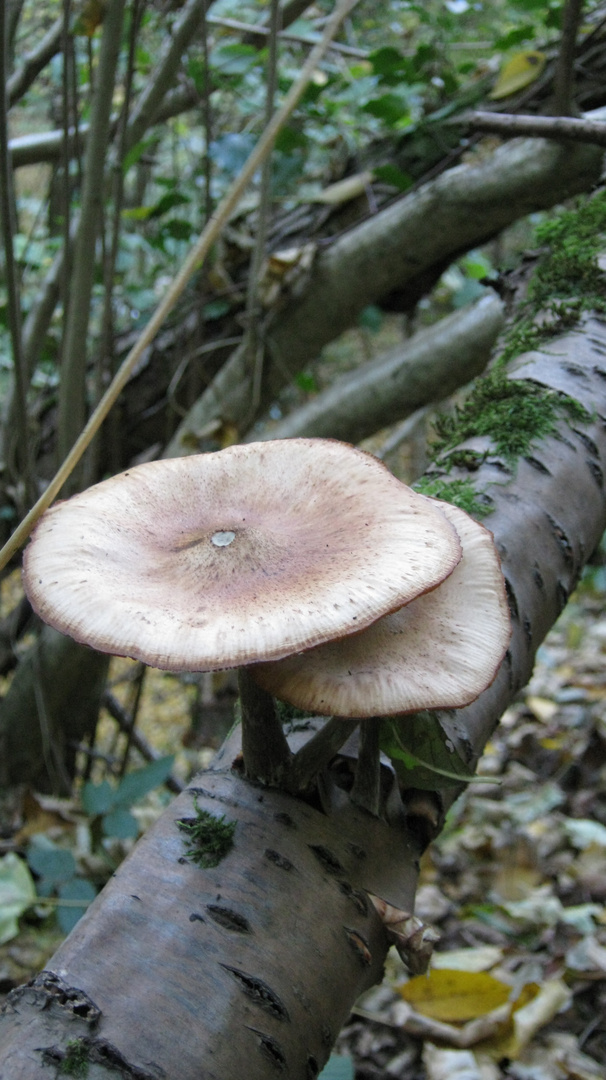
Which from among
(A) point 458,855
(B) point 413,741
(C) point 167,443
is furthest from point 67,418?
(A) point 458,855

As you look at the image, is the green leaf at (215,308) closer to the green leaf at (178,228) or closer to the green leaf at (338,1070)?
the green leaf at (178,228)

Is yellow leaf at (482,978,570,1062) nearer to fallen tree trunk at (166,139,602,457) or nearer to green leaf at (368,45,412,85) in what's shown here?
fallen tree trunk at (166,139,602,457)

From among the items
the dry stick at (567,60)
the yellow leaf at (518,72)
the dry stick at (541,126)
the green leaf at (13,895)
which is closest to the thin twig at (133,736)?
the green leaf at (13,895)

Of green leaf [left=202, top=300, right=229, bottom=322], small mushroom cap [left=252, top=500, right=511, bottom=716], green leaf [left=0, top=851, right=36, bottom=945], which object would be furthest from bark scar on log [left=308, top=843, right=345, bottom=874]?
green leaf [left=202, top=300, right=229, bottom=322]

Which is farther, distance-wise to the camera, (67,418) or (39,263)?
(39,263)

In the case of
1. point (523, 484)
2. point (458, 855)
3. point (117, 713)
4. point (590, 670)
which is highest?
point (523, 484)

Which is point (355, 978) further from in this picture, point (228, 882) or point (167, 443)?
point (167, 443)
